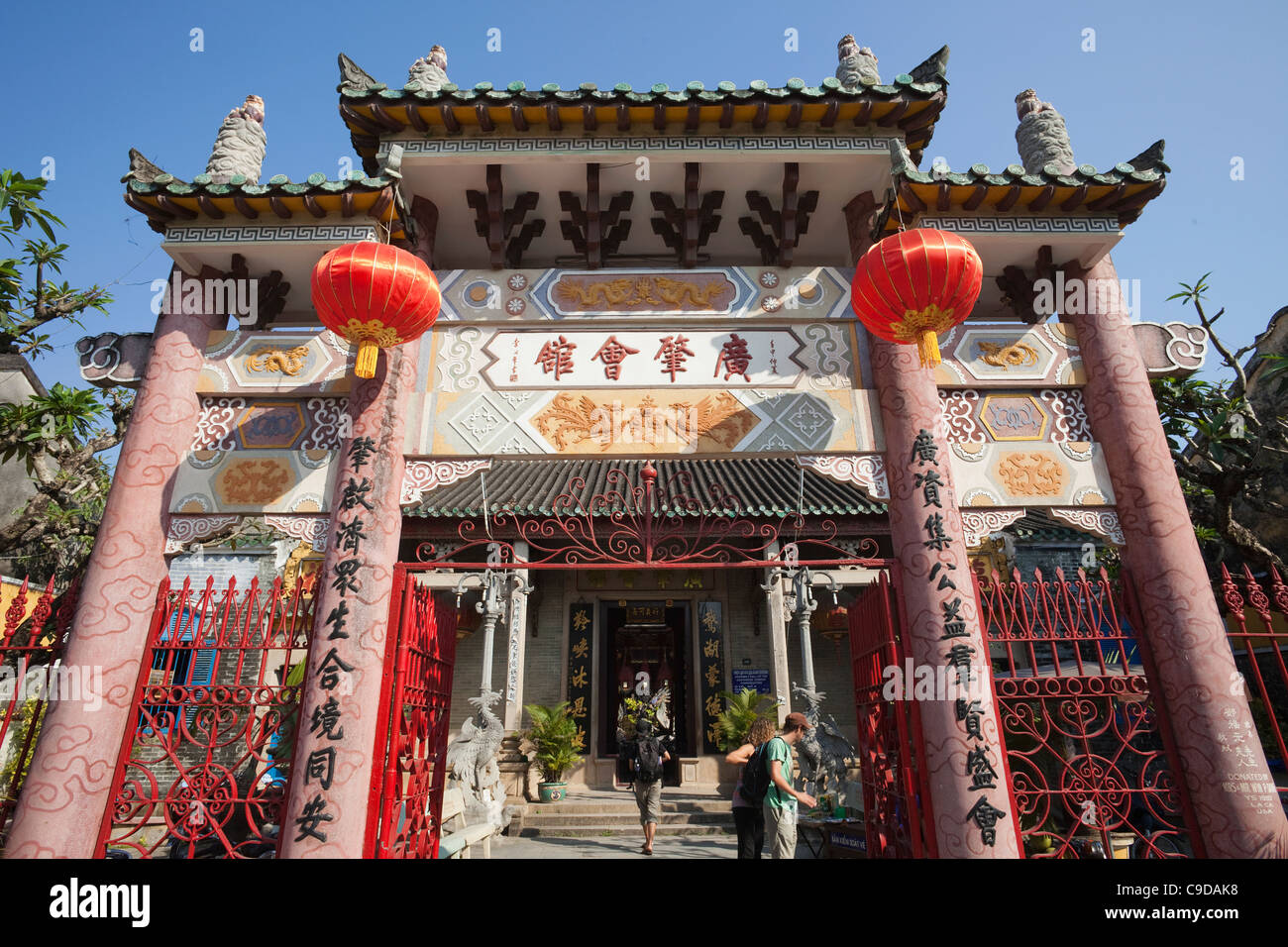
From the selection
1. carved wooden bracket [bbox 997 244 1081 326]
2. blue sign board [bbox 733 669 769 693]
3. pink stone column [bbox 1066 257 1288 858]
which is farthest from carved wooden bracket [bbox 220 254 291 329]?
blue sign board [bbox 733 669 769 693]

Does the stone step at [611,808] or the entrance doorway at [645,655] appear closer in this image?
the stone step at [611,808]

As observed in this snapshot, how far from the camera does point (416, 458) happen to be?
5.00 m

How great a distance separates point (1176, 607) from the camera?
4.29 metres

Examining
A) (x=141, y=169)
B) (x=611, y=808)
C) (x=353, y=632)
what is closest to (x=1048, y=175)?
(x=353, y=632)

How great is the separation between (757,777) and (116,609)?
4.76m

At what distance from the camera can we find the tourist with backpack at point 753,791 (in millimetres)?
5602

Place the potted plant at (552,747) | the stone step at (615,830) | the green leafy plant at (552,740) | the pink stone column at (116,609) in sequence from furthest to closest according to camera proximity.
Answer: the green leafy plant at (552,740) → the potted plant at (552,747) → the stone step at (615,830) → the pink stone column at (116,609)

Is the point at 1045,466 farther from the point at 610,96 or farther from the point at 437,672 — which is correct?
the point at 437,672

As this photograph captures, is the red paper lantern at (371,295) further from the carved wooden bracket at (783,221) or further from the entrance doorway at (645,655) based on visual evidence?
the entrance doorway at (645,655)

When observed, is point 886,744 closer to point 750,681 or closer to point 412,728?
point 412,728

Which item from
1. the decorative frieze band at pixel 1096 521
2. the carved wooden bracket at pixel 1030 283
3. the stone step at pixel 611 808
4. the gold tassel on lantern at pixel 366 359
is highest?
the carved wooden bracket at pixel 1030 283

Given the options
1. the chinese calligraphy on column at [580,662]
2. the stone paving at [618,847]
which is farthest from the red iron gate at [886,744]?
the chinese calligraphy on column at [580,662]

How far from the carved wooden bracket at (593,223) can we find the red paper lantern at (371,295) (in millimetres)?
1506
